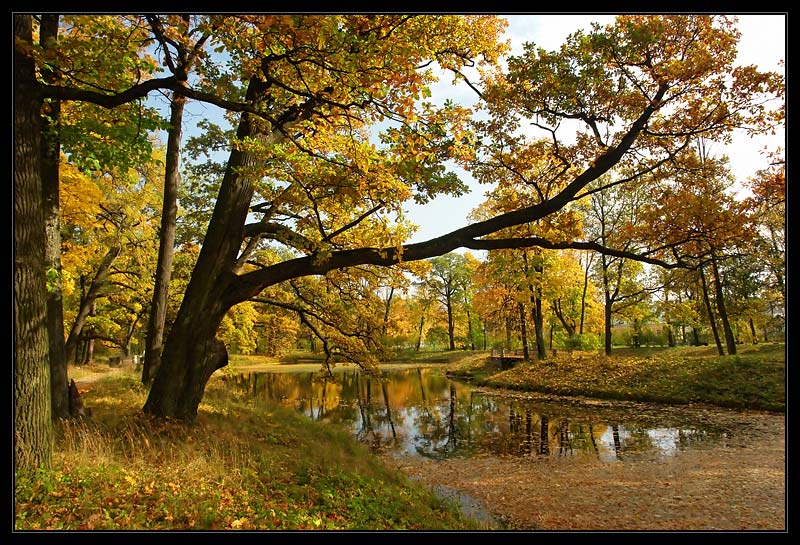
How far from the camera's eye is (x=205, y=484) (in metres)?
5.58

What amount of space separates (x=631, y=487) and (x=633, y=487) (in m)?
0.04

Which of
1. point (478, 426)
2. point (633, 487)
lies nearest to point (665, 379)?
point (478, 426)

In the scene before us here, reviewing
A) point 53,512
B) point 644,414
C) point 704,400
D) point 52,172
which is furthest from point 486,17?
point 704,400

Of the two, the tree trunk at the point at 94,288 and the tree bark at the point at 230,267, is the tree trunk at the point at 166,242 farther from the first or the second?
the tree trunk at the point at 94,288

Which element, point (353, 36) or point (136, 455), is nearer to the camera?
point (353, 36)

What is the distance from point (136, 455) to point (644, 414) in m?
15.8

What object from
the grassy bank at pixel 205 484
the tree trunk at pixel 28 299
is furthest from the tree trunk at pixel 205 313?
the tree trunk at pixel 28 299

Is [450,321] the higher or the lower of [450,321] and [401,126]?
the lower

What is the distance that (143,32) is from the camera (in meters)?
6.60

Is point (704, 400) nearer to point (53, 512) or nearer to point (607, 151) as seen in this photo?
point (607, 151)

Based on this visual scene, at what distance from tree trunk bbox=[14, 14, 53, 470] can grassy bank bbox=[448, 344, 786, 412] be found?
19.1 m

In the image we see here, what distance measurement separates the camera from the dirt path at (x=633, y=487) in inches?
274

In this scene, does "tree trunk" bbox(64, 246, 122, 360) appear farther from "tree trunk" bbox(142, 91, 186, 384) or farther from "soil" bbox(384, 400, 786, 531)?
"soil" bbox(384, 400, 786, 531)

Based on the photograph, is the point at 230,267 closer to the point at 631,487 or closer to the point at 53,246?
the point at 53,246
